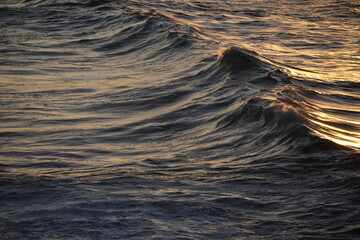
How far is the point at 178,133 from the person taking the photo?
720cm

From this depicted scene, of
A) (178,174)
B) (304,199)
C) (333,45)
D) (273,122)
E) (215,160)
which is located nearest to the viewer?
(304,199)

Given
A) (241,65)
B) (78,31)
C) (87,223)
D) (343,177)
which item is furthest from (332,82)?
(78,31)

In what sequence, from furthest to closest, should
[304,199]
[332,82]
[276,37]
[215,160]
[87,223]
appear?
[276,37] → [332,82] → [215,160] → [304,199] → [87,223]

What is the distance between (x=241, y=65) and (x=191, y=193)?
5.23m

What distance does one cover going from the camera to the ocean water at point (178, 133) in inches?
184

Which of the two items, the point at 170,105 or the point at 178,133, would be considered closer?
the point at 178,133

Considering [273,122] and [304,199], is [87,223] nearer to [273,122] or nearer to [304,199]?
[304,199]

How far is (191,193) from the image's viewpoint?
203 inches

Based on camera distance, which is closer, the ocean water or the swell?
the ocean water

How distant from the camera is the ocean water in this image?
467 cm

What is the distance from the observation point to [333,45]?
13.2 metres

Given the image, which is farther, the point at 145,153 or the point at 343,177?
the point at 145,153

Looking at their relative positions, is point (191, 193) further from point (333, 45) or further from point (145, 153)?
point (333, 45)

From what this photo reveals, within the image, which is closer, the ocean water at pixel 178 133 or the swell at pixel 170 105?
the ocean water at pixel 178 133
